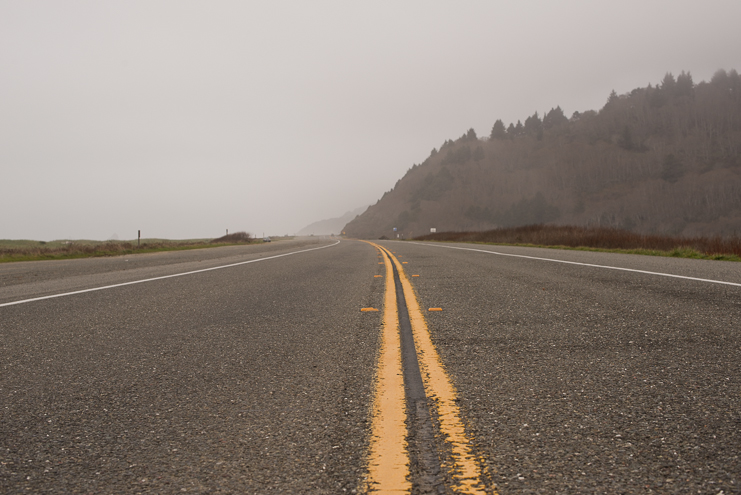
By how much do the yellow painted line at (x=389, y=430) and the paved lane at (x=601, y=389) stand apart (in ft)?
0.98

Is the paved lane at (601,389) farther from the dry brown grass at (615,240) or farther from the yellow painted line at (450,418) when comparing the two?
the dry brown grass at (615,240)

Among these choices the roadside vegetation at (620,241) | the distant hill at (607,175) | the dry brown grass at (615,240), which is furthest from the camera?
the distant hill at (607,175)

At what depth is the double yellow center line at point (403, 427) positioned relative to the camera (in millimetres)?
1317

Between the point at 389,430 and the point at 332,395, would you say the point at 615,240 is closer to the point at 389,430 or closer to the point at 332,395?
the point at 332,395

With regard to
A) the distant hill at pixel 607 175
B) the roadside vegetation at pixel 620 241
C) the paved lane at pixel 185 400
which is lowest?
the paved lane at pixel 185 400

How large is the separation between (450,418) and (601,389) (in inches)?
35.6

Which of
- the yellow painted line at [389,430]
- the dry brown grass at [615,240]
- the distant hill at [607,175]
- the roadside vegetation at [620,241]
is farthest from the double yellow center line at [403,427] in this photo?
the distant hill at [607,175]

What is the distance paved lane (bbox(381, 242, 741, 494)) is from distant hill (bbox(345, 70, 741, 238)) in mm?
143802

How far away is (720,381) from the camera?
2.15m

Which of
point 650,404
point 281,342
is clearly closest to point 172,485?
point 281,342

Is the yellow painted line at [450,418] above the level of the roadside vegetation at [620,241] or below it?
below

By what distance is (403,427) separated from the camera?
1683mm

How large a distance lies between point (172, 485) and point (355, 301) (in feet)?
11.8

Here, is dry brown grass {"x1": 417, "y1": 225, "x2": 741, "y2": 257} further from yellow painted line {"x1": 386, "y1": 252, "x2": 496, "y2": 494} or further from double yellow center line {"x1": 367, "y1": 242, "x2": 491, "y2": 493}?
double yellow center line {"x1": 367, "y1": 242, "x2": 491, "y2": 493}
